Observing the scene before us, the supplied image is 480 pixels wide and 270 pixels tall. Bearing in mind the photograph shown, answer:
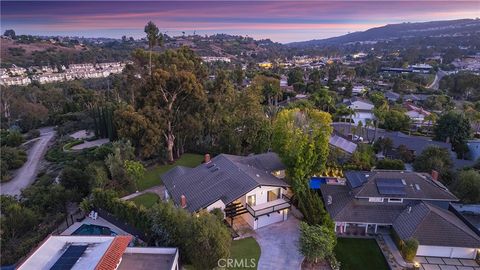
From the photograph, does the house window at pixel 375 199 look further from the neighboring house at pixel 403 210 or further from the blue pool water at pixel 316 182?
the blue pool water at pixel 316 182

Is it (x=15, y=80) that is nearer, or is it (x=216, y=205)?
(x=216, y=205)

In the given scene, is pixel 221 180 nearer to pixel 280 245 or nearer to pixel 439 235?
pixel 280 245

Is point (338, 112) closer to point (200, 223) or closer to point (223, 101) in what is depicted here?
point (223, 101)

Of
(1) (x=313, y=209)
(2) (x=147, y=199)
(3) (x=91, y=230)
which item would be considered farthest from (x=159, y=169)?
(1) (x=313, y=209)

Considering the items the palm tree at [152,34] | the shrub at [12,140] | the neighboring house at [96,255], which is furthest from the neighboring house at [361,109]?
the shrub at [12,140]

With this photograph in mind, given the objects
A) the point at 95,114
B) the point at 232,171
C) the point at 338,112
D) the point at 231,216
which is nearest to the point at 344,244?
the point at 231,216

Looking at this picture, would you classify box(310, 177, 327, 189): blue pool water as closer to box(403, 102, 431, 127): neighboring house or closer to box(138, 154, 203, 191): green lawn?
box(138, 154, 203, 191): green lawn
